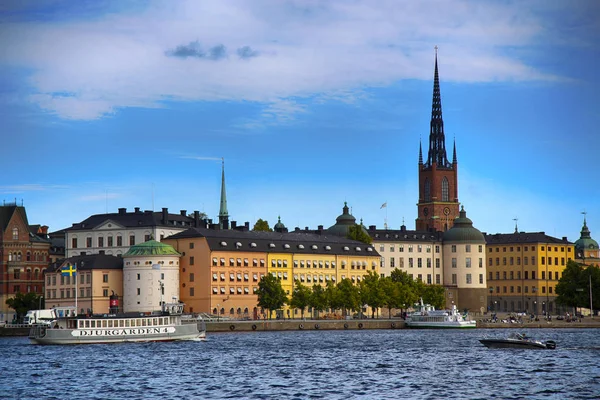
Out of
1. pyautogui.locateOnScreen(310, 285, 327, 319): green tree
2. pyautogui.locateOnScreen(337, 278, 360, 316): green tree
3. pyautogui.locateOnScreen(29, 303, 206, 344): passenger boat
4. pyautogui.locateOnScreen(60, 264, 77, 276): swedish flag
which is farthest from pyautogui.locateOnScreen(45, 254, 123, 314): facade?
pyautogui.locateOnScreen(29, 303, 206, 344): passenger boat

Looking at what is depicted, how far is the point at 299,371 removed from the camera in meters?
92.9

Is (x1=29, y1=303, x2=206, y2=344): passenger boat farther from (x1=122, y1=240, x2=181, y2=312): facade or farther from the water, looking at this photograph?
(x1=122, y1=240, x2=181, y2=312): facade

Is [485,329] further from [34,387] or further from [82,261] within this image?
[34,387]

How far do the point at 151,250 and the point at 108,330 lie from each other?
59967 mm

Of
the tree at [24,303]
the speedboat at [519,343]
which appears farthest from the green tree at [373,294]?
the speedboat at [519,343]

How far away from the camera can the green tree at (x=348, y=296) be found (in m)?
190

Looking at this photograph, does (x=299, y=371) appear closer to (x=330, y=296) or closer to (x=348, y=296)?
(x=330, y=296)

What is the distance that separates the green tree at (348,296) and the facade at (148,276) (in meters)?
24.9

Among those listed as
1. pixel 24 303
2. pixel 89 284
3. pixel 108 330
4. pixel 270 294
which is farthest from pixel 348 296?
pixel 108 330

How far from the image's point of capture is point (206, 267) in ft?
626

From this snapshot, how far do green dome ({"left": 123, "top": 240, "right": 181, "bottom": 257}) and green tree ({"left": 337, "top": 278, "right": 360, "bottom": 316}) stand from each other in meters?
25.9

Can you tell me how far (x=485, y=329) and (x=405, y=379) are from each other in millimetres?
101170

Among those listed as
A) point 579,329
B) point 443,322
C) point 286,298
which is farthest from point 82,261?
point 579,329

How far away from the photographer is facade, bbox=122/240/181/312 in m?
188
